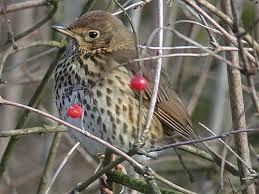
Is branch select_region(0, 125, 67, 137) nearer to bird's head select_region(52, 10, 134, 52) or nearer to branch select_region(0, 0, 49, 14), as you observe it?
bird's head select_region(52, 10, 134, 52)

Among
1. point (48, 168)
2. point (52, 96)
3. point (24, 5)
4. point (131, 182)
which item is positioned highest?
point (24, 5)

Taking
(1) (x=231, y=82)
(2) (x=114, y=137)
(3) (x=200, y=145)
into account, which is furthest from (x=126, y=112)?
(1) (x=231, y=82)

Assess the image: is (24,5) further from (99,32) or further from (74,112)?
(74,112)

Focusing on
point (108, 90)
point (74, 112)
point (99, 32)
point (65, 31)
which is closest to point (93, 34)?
point (99, 32)

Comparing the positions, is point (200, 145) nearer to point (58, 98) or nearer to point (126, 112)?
point (126, 112)

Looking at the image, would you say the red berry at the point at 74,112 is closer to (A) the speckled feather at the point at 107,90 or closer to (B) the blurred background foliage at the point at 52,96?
(A) the speckled feather at the point at 107,90

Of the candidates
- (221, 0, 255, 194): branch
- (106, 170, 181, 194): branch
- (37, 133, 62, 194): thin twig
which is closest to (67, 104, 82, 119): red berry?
(106, 170, 181, 194): branch

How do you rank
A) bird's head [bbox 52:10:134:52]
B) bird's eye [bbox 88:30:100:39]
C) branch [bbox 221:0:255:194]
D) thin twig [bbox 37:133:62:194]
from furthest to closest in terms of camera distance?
thin twig [bbox 37:133:62:194] < bird's eye [bbox 88:30:100:39] < bird's head [bbox 52:10:134:52] < branch [bbox 221:0:255:194]
